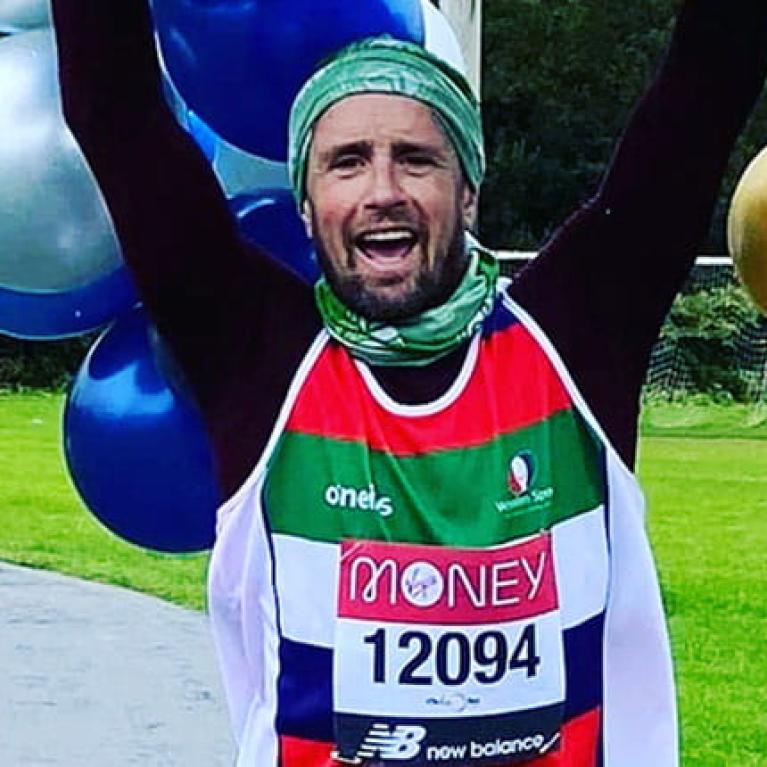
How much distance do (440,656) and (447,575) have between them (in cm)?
8

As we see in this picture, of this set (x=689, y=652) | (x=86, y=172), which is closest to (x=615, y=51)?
(x=689, y=652)

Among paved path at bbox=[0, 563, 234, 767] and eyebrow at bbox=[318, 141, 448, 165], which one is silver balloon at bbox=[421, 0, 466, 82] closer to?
eyebrow at bbox=[318, 141, 448, 165]

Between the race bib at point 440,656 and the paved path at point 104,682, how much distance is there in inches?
163

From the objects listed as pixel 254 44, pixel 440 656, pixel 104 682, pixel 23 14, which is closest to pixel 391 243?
pixel 440 656

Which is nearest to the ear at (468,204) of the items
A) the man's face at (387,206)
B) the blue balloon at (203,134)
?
the man's face at (387,206)

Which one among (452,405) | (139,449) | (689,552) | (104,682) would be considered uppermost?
(452,405)

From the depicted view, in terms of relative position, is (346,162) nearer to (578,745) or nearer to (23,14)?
(578,745)

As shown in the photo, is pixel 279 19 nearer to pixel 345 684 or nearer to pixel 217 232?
pixel 217 232

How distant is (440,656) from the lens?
2.14 metres

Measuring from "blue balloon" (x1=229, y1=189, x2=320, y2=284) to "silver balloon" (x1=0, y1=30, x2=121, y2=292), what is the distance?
182 mm

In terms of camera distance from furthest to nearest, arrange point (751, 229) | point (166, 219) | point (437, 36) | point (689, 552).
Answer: point (689, 552)
point (437, 36)
point (751, 229)
point (166, 219)

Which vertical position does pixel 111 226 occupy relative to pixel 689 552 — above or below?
above

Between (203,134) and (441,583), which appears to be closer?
(441,583)

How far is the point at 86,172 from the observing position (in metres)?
3.00
